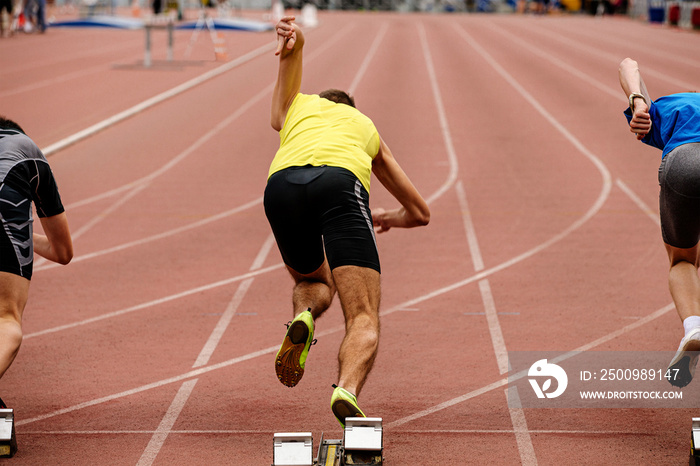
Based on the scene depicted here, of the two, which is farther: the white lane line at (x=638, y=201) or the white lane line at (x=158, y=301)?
the white lane line at (x=638, y=201)

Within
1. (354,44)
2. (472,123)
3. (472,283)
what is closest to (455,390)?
(472,283)

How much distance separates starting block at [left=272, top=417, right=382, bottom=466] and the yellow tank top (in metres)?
1.18

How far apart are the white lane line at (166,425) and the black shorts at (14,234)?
3.38 feet

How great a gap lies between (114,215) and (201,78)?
13987 millimetres

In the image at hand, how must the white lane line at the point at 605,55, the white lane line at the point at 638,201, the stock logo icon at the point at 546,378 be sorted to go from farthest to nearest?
the white lane line at the point at 605,55 → the white lane line at the point at 638,201 → the stock logo icon at the point at 546,378

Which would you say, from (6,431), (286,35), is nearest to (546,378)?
(286,35)

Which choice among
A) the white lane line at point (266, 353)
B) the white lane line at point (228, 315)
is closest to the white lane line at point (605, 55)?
the white lane line at point (228, 315)

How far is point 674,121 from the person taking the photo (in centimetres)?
462

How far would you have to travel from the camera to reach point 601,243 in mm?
9477

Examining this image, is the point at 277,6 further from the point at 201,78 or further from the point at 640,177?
the point at 640,177

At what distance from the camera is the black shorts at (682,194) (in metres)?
4.40

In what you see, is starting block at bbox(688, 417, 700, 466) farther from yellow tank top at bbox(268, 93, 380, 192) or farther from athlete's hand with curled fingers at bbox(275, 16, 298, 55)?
athlete's hand with curled fingers at bbox(275, 16, 298, 55)

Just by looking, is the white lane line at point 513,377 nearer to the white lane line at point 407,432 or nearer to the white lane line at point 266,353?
the white lane line at point 266,353

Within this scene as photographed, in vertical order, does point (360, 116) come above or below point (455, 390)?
above
